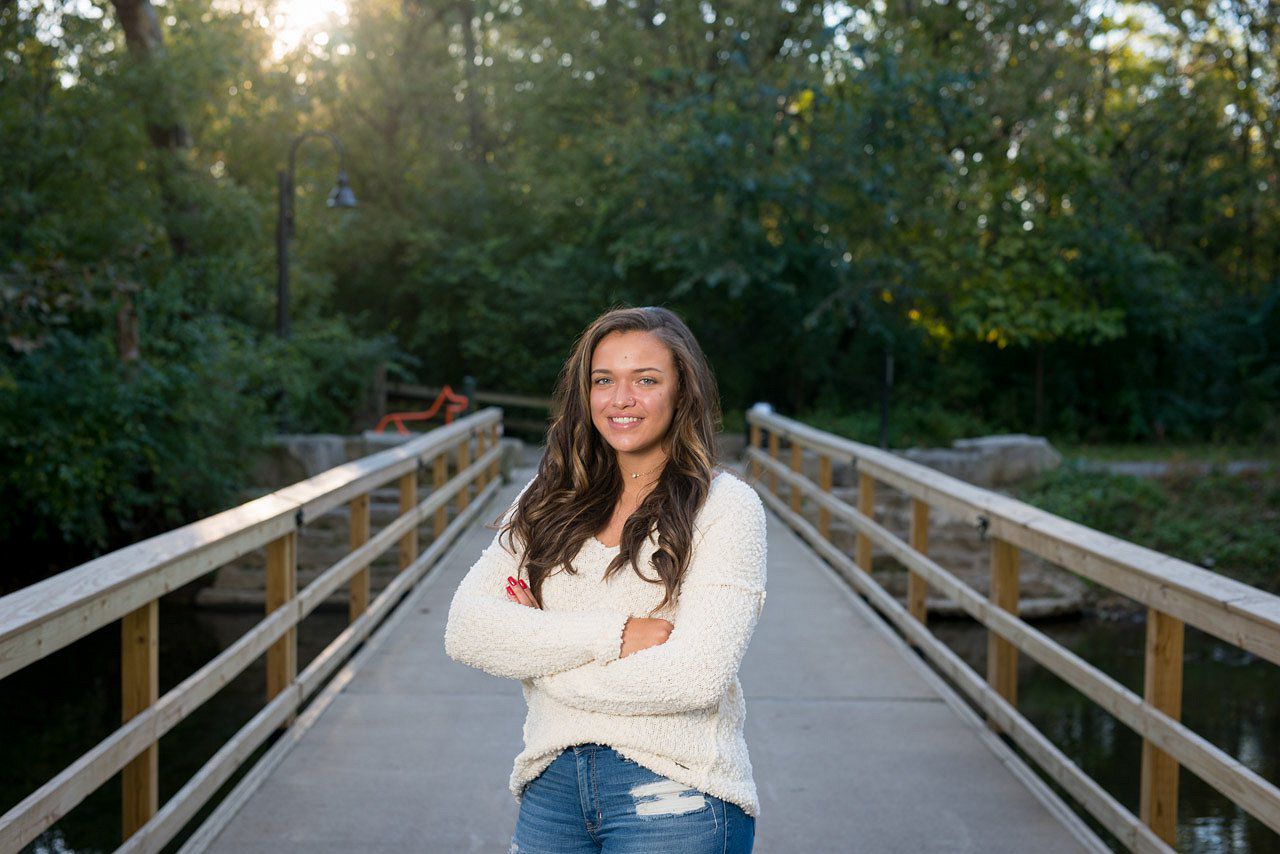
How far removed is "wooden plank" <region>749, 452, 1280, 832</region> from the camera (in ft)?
9.04

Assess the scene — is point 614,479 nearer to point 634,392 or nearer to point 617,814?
point 634,392

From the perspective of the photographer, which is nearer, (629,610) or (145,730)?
(629,610)

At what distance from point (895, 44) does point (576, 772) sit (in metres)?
18.9

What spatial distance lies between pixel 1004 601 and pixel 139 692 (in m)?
2.72

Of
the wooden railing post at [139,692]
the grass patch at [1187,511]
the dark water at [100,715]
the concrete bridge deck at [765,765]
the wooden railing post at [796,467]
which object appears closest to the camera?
the wooden railing post at [139,692]

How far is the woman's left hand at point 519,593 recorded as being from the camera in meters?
2.23

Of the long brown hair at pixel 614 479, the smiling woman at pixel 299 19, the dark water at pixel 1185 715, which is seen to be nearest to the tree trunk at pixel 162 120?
the smiling woman at pixel 299 19

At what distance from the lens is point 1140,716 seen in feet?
11.0

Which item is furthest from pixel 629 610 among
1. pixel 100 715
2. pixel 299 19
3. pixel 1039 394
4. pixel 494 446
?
pixel 299 19

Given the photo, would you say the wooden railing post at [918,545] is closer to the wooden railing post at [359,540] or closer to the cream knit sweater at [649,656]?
the wooden railing post at [359,540]

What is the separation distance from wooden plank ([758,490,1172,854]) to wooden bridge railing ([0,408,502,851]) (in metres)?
2.30

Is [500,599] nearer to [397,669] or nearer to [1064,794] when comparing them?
[397,669]

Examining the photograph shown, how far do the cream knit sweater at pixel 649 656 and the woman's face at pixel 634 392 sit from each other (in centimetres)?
14

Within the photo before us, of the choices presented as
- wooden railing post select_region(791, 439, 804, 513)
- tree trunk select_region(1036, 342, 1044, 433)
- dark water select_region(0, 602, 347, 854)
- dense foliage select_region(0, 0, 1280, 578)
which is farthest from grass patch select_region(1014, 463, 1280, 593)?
dark water select_region(0, 602, 347, 854)
